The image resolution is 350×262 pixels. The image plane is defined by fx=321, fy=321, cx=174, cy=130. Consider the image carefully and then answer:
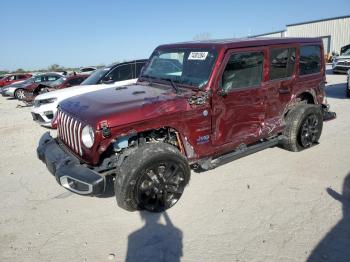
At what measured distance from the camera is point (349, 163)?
17.0ft

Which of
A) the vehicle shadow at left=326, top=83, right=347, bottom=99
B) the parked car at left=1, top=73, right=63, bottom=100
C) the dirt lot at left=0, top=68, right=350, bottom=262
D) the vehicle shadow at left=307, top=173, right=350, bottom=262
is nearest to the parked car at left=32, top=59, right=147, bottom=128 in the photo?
the dirt lot at left=0, top=68, right=350, bottom=262

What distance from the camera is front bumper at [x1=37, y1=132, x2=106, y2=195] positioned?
11.3 ft

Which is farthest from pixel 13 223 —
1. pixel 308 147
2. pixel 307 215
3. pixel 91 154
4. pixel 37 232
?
pixel 308 147

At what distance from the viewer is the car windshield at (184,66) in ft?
14.1

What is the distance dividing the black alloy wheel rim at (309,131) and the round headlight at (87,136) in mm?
3662

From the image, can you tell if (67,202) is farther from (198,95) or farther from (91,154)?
(198,95)

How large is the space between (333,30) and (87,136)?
44737mm

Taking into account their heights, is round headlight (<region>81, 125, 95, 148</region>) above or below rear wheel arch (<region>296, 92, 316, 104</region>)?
below

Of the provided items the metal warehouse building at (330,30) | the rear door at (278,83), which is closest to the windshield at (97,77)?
the rear door at (278,83)

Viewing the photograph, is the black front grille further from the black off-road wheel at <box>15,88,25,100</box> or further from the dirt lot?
the black off-road wheel at <box>15,88,25,100</box>

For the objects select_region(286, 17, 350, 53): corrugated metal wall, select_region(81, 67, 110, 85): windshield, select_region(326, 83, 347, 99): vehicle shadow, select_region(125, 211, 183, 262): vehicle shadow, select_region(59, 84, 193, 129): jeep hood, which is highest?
select_region(286, 17, 350, 53): corrugated metal wall

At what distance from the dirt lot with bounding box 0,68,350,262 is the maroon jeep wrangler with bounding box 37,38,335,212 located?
36cm

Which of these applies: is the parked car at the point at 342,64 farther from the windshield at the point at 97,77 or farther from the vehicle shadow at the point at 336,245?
the vehicle shadow at the point at 336,245

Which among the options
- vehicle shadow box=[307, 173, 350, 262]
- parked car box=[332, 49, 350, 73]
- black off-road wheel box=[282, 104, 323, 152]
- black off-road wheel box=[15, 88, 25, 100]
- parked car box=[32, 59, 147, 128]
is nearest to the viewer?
vehicle shadow box=[307, 173, 350, 262]
